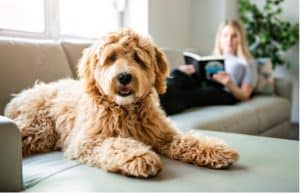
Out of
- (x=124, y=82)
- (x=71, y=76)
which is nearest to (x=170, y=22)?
(x=71, y=76)

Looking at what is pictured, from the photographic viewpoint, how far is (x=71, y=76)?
2463 millimetres

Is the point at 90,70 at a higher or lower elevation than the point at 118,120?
higher

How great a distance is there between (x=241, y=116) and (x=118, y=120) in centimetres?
148

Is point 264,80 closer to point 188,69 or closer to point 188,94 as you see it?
point 188,69

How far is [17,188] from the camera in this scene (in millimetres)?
1186

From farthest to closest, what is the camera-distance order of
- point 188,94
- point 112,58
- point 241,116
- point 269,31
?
point 269,31 → point 188,94 → point 241,116 → point 112,58

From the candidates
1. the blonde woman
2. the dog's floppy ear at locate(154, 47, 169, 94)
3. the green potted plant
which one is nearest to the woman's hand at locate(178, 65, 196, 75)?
the blonde woman

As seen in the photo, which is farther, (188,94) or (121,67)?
(188,94)

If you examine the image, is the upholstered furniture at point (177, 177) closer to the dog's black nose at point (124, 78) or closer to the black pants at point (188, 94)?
the dog's black nose at point (124, 78)

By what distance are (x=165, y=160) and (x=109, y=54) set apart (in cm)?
46

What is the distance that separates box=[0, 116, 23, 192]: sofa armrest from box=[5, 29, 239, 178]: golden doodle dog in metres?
0.30

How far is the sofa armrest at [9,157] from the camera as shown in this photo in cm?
115

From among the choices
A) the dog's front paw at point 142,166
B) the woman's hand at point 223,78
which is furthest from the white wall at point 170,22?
the dog's front paw at point 142,166

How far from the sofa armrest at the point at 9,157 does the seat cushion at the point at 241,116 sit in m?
1.19
